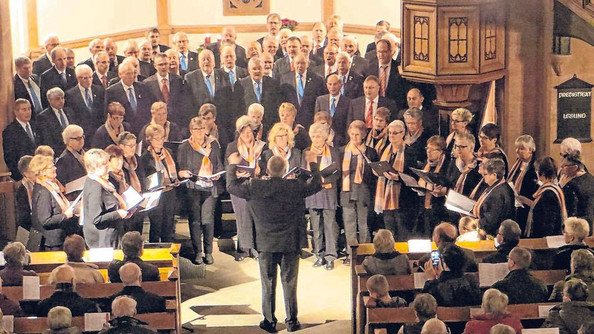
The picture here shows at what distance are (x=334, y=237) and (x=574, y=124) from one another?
8.09ft

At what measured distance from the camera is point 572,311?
6.51 m

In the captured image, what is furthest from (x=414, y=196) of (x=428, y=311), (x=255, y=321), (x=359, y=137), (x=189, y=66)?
(x=189, y=66)

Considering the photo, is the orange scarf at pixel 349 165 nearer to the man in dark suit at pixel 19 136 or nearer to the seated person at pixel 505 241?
the seated person at pixel 505 241

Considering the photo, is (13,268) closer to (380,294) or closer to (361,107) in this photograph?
(380,294)

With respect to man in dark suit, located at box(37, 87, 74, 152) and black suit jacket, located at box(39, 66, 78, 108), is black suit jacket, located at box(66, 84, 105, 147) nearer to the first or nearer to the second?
man in dark suit, located at box(37, 87, 74, 152)

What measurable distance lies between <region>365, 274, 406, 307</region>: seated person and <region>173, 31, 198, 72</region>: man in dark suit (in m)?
6.61

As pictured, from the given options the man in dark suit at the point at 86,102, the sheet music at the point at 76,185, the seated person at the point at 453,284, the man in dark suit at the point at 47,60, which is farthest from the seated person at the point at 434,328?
the man in dark suit at the point at 47,60

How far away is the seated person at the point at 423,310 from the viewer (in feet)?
20.6

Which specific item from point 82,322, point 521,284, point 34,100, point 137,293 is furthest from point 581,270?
point 34,100

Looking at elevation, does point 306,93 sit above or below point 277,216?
above

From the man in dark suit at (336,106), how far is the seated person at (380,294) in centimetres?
374

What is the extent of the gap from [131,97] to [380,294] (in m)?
4.90

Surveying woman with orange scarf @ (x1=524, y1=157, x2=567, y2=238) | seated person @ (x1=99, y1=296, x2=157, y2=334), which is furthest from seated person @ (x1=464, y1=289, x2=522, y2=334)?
woman with orange scarf @ (x1=524, y1=157, x2=567, y2=238)

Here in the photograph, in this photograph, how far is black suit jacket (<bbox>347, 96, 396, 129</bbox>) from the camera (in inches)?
412
